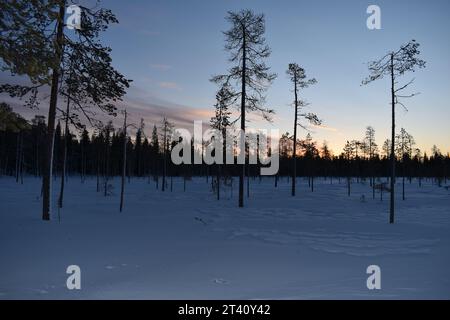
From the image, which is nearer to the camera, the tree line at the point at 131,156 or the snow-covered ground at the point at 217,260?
the snow-covered ground at the point at 217,260

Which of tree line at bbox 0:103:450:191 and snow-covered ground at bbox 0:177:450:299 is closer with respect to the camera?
snow-covered ground at bbox 0:177:450:299

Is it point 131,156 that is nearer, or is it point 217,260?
point 217,260

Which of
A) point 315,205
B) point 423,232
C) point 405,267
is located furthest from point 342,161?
point 405,267

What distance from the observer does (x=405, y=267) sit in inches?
326

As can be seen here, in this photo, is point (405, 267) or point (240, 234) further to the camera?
point (240, 234)

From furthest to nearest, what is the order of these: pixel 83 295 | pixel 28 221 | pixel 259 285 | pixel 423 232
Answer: pixel 423 232 → pixel 28 221 → pixel 259 285 → pixel 83 295

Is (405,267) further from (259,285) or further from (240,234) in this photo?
(240,234)

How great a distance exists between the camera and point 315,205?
2520 centimetres

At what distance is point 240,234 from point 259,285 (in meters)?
6.07

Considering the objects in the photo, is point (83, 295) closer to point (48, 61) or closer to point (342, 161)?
point (48, 61)

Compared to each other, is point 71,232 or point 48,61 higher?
point 48,61

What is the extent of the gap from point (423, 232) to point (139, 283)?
13.7 metres

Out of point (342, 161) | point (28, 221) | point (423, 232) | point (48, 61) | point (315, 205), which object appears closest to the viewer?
point (48, 61)
